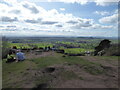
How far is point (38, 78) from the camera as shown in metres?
12.4

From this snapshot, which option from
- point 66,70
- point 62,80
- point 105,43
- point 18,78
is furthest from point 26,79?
point 105,43

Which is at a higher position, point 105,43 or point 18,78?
point 105,43

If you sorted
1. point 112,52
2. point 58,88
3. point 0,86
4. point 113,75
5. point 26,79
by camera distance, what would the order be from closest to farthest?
point 58,88 → point 0,86 → point 26,79 → point 113,75 → point 112,52

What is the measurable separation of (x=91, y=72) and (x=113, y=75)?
2230 mm

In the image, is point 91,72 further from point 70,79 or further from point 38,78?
point 38,78

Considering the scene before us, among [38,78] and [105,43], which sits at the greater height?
[105,43]

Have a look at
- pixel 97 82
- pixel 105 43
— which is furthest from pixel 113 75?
pixel 105 43

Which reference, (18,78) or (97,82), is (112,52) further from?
(18,78)

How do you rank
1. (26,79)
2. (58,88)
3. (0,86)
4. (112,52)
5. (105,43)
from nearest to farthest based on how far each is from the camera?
1. (58,88)
2. (0,86)
3. (26,79)
4. (112,52)
5. (105,43)

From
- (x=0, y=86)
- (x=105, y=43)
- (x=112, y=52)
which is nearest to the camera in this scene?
(x=0, y=86)

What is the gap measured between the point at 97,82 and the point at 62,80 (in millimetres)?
3050

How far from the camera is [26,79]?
12.3 meters

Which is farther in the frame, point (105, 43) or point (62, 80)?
point (105, 43)

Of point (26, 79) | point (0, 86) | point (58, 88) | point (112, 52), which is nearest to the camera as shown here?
point (58, 88)
